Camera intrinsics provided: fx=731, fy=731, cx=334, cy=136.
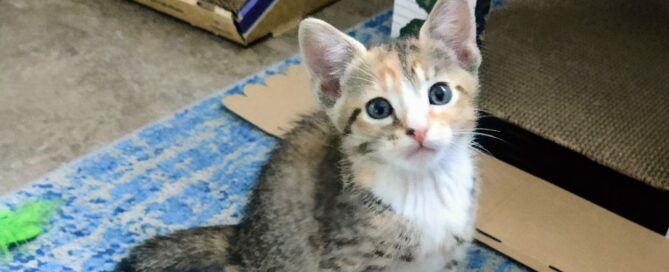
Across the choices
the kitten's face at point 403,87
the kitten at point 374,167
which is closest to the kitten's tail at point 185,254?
the kitten at point 374,167

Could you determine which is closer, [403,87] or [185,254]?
[403,87]

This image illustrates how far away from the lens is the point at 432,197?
99cm

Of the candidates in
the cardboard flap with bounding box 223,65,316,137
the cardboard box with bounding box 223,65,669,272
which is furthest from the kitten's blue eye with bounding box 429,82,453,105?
the cardboard flap with bounding box 223,65,316,137

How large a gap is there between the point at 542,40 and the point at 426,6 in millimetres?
288

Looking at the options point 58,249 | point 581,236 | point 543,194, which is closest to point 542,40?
point 543,194

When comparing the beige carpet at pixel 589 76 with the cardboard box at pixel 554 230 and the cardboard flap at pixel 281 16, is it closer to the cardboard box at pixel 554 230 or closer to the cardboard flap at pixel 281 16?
the cardboard box at pixel 554 230

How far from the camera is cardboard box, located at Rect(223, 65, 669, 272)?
50.8 inches

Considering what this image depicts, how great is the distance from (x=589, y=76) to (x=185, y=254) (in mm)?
970

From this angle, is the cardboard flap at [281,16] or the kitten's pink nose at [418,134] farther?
the cardboard flap at [281,16]

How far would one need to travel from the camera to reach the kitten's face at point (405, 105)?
86cm

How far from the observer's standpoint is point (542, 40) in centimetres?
173

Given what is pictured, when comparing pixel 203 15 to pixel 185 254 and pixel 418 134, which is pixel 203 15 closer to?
pixel 185 254

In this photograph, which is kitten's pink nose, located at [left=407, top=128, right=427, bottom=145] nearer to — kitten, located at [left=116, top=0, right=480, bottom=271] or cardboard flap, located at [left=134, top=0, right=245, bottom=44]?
kitten, located at [left=116, top=0, right=480, bottom=271]

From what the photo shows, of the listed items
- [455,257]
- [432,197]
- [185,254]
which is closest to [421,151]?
[432,197]
